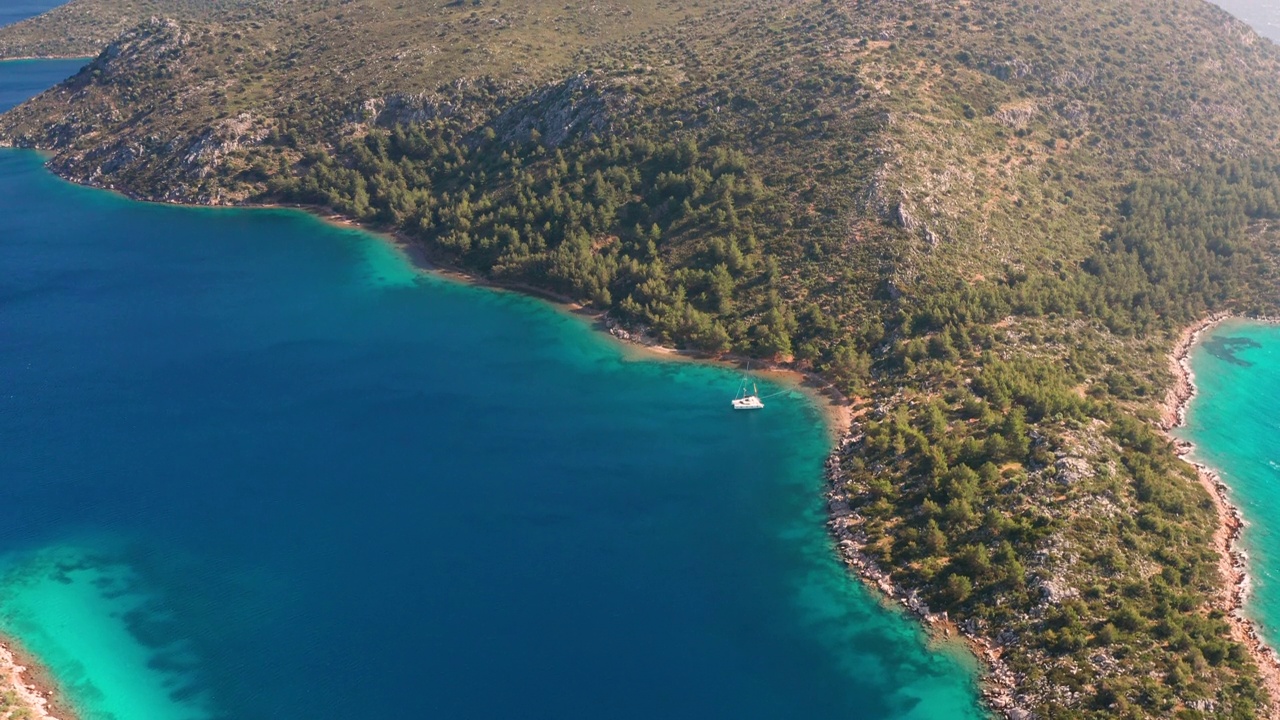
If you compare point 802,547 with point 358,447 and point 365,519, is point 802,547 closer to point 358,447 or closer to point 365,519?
point 365,519

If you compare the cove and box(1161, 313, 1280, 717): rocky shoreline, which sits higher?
box(1161, 313, 1280, 717): rocky shoreline

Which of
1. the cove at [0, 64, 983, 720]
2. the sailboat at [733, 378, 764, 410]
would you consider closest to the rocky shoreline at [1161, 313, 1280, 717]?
the cove at [0, 64, 983, 720]

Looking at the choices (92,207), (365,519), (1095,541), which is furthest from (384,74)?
(1095,541)

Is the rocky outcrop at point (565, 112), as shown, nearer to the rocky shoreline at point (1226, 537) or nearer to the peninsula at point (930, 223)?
the peninsula at point (930, 223)

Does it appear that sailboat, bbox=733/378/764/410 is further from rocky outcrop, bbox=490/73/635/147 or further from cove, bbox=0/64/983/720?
rocky outcrop, bbox=490/73/635/147

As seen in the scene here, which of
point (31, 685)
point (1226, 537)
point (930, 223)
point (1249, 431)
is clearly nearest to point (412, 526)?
point (31, 685)

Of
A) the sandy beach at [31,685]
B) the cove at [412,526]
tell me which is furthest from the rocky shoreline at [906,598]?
the sandy beach at [31,685]

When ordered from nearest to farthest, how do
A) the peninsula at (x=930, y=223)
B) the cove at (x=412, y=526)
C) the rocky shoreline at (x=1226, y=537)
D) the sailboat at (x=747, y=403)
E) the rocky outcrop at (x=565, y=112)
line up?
the rocky shoreline at (x=1226, y=537)
the cove at (x=412, y=526)
the peninsula at (x=930, y=223)
the sailboat at (x=747, y=403)
the rocky outcrop at (x=565, y=112)
